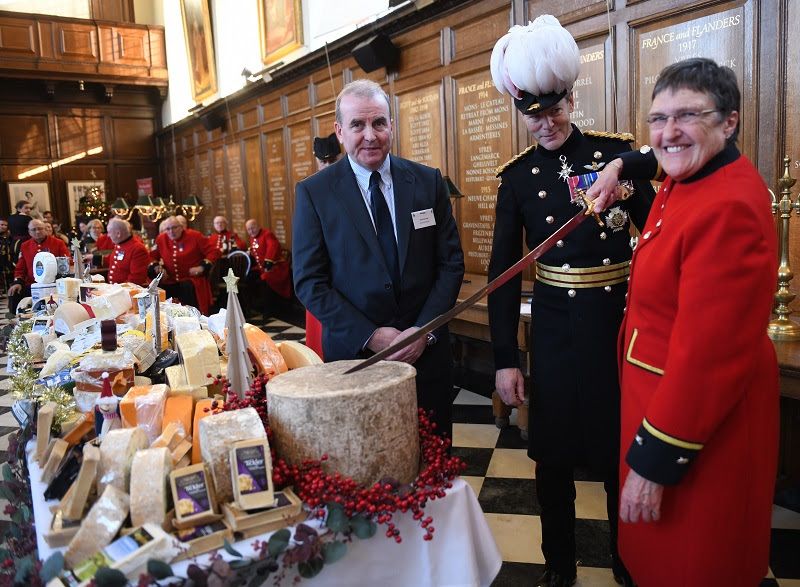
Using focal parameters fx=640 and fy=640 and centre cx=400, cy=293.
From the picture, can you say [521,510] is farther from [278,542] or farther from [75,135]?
[75,135]

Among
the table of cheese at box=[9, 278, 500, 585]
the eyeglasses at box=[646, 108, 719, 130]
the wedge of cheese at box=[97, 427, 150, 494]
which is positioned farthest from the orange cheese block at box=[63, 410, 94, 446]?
the eyeglasses at box=[646, 108, 719, 130]

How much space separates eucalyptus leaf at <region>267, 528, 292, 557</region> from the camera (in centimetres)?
118

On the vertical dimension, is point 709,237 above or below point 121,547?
above

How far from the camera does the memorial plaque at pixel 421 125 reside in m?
5.84

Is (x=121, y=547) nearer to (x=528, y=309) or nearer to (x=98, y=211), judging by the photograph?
(x=528, y=309)

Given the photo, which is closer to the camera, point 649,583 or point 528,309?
point 649,583

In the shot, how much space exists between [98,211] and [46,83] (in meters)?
2.83

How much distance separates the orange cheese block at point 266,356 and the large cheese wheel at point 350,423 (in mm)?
607

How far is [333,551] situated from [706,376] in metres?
0.78

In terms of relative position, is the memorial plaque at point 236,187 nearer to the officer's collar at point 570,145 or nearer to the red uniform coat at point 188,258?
the red uniform coat at point 188,258

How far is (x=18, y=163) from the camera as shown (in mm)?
13328

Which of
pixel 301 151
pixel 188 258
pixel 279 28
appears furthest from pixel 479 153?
pixel 279 28

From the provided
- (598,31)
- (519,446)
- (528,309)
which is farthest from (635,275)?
(598,31)

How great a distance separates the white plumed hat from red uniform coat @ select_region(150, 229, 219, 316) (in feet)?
22.8
